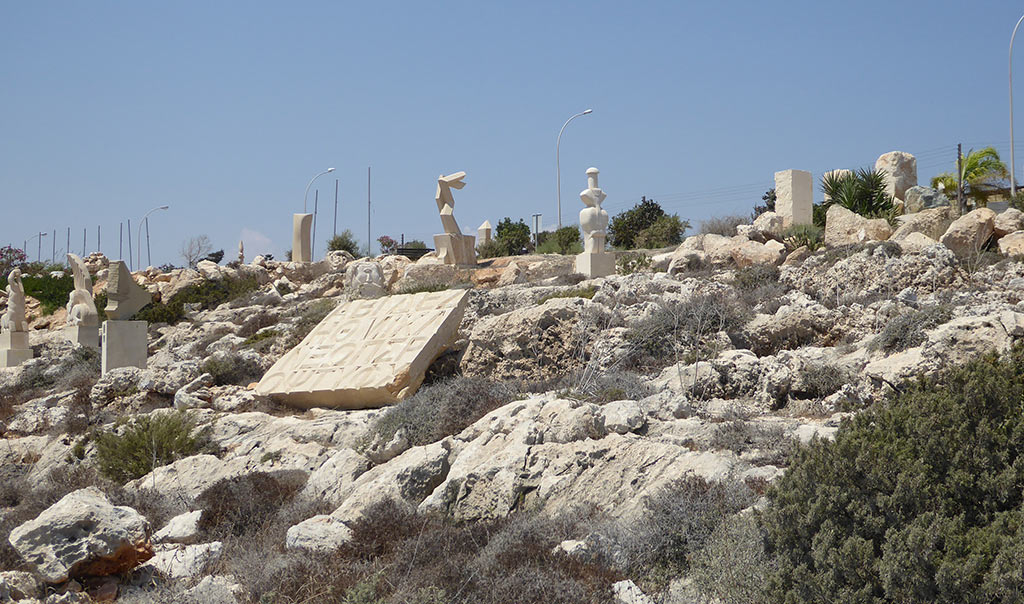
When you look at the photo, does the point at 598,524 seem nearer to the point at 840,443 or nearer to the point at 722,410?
the point at 840,443

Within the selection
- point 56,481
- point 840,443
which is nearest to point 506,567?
point 840,443

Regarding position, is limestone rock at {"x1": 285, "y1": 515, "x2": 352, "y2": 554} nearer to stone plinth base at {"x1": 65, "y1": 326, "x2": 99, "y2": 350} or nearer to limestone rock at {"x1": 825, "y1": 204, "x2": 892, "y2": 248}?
limestone rock at {"x1": 825, "y1": 204, "x2": 892, "y2": 248}

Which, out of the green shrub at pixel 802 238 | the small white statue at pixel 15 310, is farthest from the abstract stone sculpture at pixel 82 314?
the green shrub at pixel 802 238

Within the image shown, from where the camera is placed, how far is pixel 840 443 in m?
4.04

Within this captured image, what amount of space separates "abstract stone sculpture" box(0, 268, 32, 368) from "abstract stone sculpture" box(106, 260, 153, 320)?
708cm

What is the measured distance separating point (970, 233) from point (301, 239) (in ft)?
73.5

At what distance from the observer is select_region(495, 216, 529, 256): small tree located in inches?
1293

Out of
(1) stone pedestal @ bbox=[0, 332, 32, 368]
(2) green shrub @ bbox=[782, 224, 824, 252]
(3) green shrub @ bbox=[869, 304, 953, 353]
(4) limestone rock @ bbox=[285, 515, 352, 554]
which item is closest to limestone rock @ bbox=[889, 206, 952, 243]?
(2) green shrub @ bbox=[782, 224, 824, 252]

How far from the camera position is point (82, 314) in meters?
19.7

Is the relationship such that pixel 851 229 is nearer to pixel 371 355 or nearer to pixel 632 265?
pixel 632 265

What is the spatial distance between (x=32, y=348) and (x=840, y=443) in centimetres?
2184

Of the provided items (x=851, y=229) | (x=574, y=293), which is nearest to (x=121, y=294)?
(x=574, y=293)

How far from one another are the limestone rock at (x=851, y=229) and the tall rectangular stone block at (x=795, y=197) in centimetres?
505

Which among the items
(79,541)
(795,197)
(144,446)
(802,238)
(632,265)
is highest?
(795,197)
